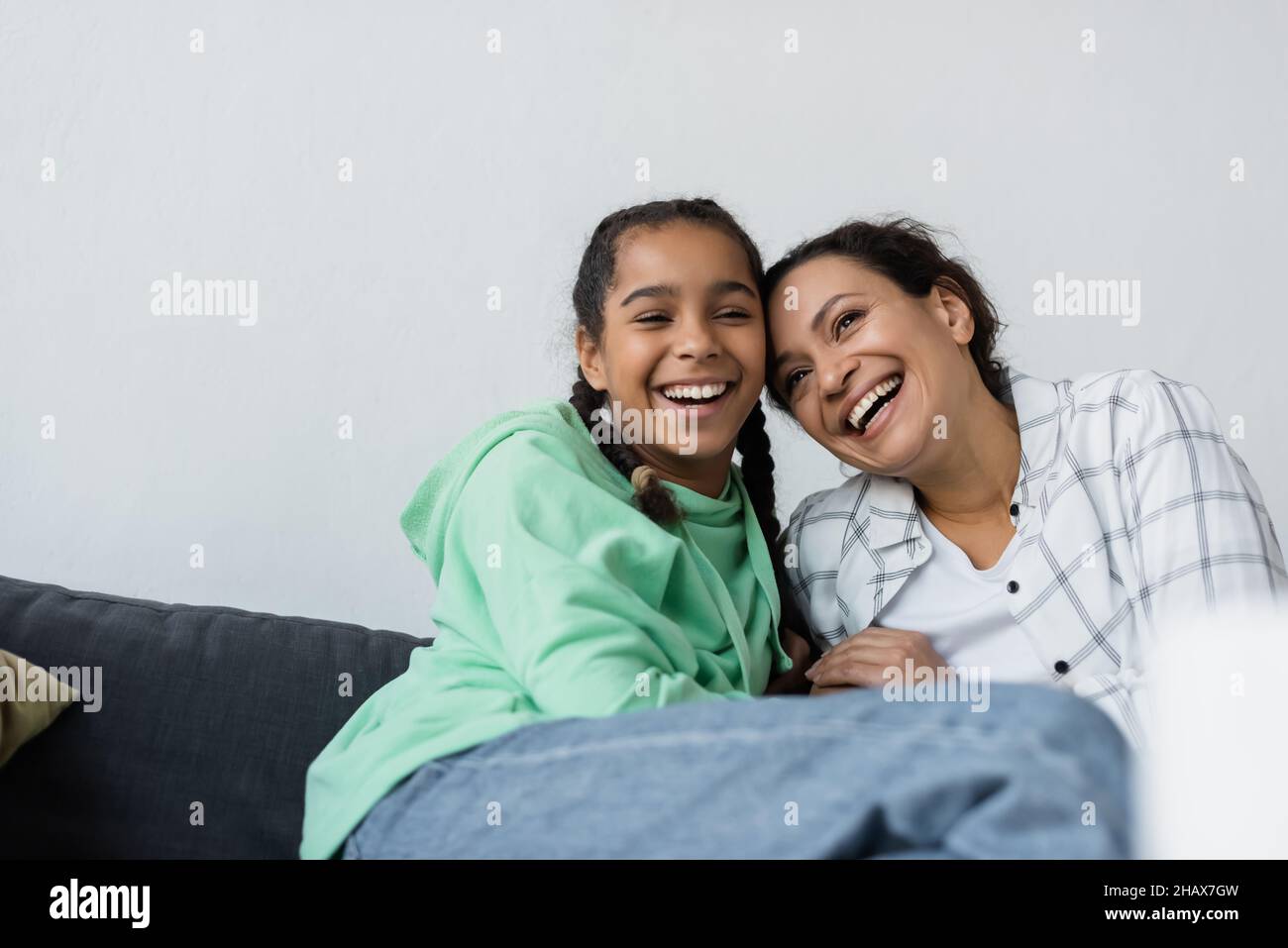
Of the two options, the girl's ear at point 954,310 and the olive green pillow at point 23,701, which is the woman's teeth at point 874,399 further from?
the olive green pillow at point 23,701

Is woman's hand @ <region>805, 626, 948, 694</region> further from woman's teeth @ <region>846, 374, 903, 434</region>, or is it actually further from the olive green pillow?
the olive green pillow

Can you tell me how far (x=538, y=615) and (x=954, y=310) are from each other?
0.90m

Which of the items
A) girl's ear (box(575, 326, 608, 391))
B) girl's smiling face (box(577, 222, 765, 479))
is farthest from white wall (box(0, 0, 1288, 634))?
girl's smiling face (box(577, 222, 765, 479))

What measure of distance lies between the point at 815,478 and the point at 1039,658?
94cm

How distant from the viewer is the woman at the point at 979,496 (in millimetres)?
1662

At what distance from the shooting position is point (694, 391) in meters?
1.73

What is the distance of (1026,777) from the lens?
1.00 meters

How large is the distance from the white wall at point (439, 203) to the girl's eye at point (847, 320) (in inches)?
22.8

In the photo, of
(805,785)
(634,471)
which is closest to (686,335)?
(634,471)

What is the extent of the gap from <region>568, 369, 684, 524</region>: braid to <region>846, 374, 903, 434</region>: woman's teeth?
12.3 inches

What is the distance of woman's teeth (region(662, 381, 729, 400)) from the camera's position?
173cm

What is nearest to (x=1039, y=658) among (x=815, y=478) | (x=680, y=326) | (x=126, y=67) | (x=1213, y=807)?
(x=1213, y=807)

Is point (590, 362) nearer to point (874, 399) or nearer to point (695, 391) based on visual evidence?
point (695, 391)
